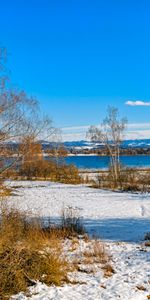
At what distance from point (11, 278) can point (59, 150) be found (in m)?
47.7

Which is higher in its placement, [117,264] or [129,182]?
[117,264]

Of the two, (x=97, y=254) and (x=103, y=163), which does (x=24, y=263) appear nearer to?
(x=97, y=254)

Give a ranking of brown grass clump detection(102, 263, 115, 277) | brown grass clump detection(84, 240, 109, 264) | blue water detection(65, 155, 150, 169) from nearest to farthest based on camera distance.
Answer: brown grass clump detection(102, 263, 115, 277) → brown grass clump detection(84, 240, 109, 264) → blue water detection(65, 155, 150, 169)

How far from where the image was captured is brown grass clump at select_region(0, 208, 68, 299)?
6574 mm

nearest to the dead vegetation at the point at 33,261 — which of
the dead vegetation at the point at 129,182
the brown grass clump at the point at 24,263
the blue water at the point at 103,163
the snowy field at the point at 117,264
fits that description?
the brown grass clump at the point at 24,263

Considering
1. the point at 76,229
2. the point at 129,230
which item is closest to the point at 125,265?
the point at 76,229

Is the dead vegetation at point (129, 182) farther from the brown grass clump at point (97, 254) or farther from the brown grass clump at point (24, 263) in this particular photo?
the brown grass clump at point (24, 263)

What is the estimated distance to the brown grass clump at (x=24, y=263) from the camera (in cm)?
657

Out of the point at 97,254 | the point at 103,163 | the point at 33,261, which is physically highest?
the point at 33,261

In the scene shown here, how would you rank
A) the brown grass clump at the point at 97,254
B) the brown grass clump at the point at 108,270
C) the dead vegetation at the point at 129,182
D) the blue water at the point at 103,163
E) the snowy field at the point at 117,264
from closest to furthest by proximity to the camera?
1. the snowy field at the point at 117,264
2. the brown grass clump at the point at 108,270
3. the brown grass clump at the point at 97,254
4. the dead vegetation at the point at 129,182
5. the blue water at the point at 103,163

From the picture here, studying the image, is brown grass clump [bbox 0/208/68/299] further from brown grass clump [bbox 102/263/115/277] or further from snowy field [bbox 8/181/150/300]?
brown grass clump [bbox 102/263/115/277]

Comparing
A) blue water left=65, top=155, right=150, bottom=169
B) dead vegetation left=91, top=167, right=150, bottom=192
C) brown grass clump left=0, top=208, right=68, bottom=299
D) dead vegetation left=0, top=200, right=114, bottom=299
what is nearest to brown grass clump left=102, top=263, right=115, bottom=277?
dead vegetation left=0, top=200, right=114, bottom=299

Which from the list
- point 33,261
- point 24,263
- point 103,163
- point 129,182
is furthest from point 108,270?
point 103,163

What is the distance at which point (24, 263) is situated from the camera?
23.2 ft
